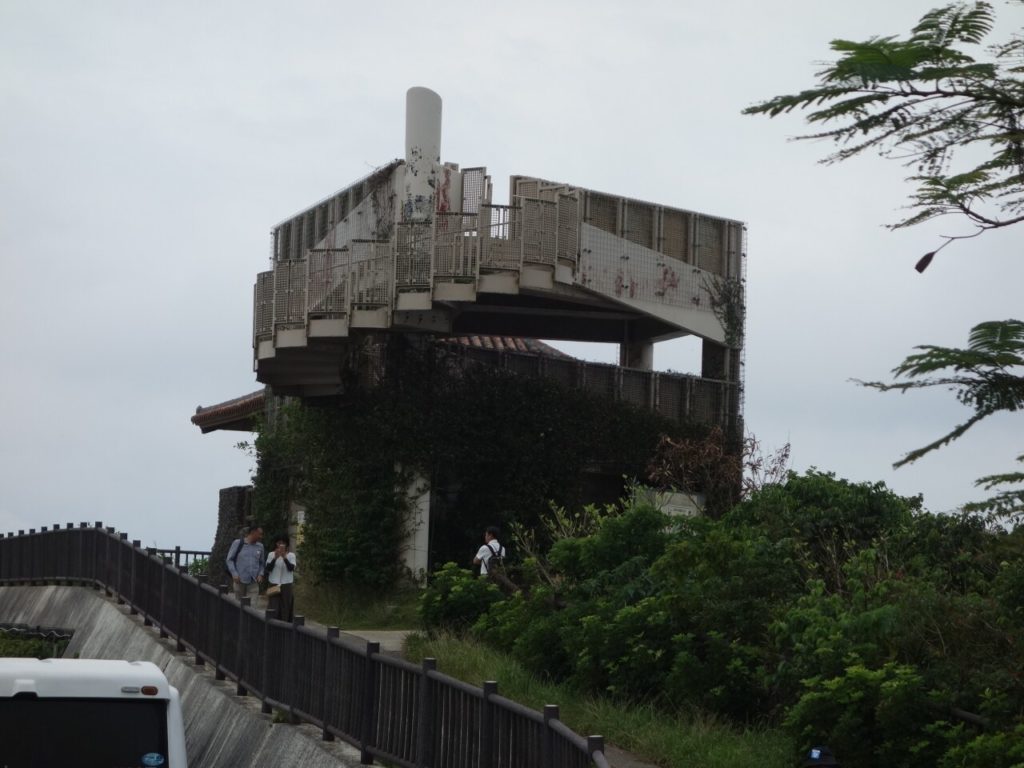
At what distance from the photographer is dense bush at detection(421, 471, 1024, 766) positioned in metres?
12.9

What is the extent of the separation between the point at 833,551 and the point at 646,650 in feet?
13.2

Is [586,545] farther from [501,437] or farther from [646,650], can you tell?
[501,437]

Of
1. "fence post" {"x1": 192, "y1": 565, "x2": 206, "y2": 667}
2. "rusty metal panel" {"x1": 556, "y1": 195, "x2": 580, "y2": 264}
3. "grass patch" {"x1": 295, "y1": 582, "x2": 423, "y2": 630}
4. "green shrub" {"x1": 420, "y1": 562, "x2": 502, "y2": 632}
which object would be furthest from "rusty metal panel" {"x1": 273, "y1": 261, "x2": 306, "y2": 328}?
"fence post" {"x1": 192, "y1": 565, "x2": 206, "y2": 667}

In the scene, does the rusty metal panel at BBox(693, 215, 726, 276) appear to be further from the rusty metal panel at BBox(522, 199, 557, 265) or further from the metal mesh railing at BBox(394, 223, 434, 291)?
the metal mesh railing at BBox(394, 223, 434, 291)

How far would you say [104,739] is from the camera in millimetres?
12328

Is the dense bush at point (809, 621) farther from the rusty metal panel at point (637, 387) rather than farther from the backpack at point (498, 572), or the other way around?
the rusty metal panel at point (637, 387)

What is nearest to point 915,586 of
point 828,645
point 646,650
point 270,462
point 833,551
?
point 828,645

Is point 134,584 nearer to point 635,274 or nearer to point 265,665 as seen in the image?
point 265,665

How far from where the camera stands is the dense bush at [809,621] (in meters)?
12.9

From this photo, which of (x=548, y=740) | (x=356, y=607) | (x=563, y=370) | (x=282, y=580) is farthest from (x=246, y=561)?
(x=548, y=740)

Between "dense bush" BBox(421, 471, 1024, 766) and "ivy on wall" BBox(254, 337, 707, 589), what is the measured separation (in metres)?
9.31

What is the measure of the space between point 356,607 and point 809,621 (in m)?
17.1

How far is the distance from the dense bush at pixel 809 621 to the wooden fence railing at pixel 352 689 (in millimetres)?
3255

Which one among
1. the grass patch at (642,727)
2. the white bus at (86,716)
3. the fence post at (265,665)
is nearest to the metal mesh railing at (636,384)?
the grass patch at (642,727)
